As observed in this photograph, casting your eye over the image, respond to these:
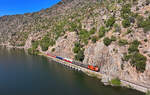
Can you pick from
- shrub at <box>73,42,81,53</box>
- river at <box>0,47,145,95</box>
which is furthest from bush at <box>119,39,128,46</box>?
shrub at <box>73,42,81,53</box>

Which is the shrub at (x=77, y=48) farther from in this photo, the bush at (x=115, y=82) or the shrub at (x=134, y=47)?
the bush at (x=115, y=82)

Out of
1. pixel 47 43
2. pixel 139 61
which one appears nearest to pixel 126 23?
pixel 139 61

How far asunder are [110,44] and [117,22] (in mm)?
13499

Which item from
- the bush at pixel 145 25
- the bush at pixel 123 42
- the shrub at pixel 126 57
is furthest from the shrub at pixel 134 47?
the bush at pixel 145 25

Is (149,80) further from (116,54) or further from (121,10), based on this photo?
(121,10)

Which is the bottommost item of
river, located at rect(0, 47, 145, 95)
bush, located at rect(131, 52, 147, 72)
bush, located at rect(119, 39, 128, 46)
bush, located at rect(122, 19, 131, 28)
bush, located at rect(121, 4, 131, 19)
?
river, located at rect(0, 47, 145, 95)

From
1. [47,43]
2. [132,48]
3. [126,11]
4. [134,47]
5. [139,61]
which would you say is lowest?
[139,61]

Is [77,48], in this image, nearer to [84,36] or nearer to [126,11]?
[84,36]

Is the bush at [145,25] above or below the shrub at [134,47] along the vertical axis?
above

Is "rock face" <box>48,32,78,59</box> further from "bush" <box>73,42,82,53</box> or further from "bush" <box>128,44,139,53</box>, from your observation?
"bush" <box>128,44,139,53</box>

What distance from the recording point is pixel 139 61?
37.0 m

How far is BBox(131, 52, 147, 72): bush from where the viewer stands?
119ft

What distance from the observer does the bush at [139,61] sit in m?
36.3

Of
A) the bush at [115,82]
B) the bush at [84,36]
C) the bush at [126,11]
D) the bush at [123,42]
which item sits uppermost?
the bush at [126,11]
